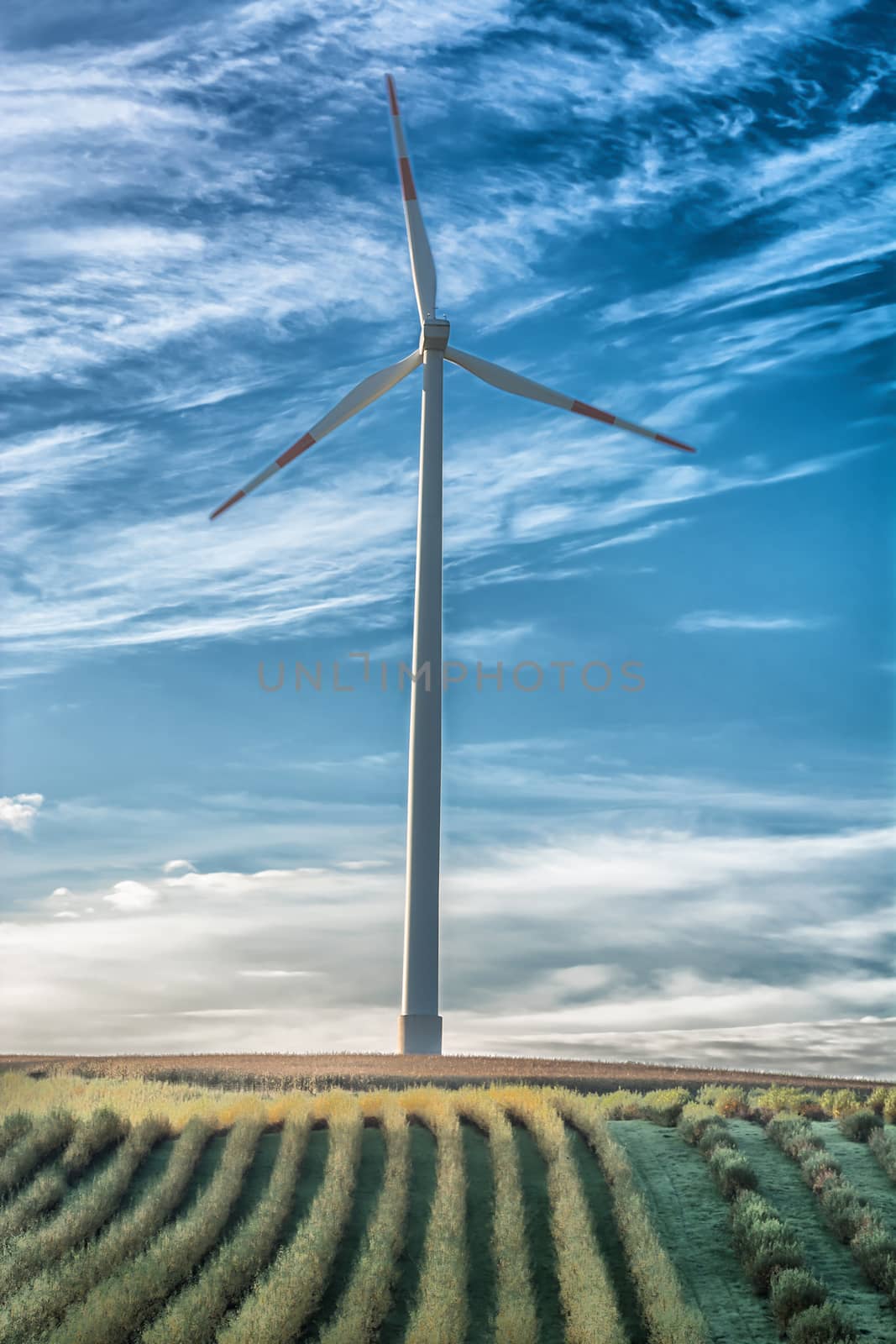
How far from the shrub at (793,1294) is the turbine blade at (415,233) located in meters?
34.2

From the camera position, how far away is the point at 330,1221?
21.9 meters

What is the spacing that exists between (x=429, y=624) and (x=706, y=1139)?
771 inches

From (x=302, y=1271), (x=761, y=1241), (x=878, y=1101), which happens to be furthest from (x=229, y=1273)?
(x=878, y=1101)

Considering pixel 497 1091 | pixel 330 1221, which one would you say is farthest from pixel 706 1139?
pixel 330 1221

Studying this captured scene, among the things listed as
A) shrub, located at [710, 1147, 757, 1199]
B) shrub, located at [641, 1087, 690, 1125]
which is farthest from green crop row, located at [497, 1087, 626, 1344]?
shrub, located at [710, 1147, 757, 1199]

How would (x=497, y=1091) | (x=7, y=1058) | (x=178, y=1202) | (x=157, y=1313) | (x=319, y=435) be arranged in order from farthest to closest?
(x=319, y=435) → (x=7, y=1058) → (x=497, y=1091) → (x=178, y=1202) → (x=157, y=1313)

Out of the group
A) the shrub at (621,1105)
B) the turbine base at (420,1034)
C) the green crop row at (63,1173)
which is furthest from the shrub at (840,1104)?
the green crop row at (63,1173)

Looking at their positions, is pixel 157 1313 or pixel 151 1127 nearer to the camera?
pixel 157 1313

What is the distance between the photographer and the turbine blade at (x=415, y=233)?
4662cm

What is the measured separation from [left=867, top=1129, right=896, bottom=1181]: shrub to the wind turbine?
1495 cm

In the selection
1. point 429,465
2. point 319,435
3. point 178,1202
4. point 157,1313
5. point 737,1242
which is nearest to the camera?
point 157,1313

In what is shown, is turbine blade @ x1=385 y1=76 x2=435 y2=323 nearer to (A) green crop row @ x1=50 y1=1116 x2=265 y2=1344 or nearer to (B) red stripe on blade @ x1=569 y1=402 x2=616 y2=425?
(B) red stripe on blade @ x1=569 y1=402 x2=616 y2=425

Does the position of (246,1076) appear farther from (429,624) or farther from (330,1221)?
(429,624)

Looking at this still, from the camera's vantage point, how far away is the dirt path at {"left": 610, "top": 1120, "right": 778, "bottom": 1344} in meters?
19.6
